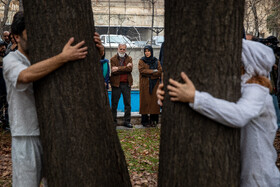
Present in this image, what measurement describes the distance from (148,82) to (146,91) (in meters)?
0.28

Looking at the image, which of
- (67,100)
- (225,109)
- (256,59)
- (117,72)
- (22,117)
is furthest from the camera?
(117,72)

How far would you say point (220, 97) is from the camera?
2.21 metres

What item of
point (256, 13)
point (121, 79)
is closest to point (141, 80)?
point (121, 79)

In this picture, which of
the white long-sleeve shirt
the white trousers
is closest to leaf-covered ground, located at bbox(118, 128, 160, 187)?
the white trousers

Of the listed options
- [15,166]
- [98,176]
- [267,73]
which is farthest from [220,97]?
[15,166]

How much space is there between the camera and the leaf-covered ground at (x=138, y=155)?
5393 millimetres

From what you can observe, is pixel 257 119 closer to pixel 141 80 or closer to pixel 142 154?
pixel 142 154

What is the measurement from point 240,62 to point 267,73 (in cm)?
27

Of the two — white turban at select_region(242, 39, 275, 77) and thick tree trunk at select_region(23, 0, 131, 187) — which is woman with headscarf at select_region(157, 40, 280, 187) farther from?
thick tree trunk at select_region(23, 0, 131, 187)

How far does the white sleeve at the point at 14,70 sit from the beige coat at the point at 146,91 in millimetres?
6898

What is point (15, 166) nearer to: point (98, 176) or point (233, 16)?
point (98, 176)

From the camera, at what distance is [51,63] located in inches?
97.3

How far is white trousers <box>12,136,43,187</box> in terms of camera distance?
2.76 meters

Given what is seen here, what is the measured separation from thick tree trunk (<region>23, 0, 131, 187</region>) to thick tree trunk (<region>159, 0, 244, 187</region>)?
27.6 inches
